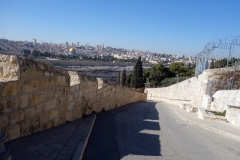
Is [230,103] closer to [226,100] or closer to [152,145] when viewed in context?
[226,100]

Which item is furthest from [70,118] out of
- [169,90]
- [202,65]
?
[169,90]

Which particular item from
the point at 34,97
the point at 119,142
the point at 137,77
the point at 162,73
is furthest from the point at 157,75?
the point at 34,97

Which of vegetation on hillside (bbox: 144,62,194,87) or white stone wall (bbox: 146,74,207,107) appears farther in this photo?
vegetation on hillside (bbox: 144,62,194,87)

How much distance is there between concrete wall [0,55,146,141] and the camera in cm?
326

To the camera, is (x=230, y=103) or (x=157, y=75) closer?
(x=230, y=103)

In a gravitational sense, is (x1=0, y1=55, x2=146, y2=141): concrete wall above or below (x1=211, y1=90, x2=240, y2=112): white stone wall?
above

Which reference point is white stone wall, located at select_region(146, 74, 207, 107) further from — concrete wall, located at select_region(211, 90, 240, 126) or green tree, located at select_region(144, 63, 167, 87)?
green tree, located at select_region(144, 63, 167, 87)

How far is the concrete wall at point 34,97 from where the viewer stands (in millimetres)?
3256

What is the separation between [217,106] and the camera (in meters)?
11.2

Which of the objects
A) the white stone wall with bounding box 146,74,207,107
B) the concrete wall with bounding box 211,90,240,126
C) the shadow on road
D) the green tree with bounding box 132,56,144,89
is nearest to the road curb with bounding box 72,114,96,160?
the shadow on road

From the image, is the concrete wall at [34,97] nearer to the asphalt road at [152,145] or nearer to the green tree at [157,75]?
the asphalt road at [152,145]

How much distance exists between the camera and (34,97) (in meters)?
3.78

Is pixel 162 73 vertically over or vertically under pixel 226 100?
under

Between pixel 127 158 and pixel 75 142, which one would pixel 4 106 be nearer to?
pixel 75 142
